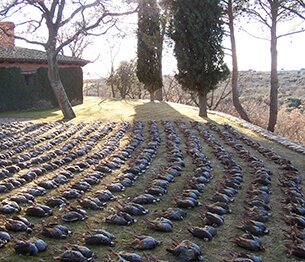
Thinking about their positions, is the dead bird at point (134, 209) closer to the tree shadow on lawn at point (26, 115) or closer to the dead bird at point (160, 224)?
the dead bird at point (160, 224)

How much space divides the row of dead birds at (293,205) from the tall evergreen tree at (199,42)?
7897 mm

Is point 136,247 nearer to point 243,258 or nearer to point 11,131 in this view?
point 243,258

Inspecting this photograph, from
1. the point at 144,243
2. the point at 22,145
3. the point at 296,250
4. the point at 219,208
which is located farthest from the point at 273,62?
the point at 144,243

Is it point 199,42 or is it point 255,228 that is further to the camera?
point 199,42

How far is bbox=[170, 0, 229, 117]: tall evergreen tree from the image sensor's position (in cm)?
1609

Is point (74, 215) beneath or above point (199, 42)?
beneath

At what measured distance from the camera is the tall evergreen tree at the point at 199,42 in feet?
52.8

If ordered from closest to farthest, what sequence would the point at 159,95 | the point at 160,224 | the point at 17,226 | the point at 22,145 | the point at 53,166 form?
the point at 17,226 → the point at 160,224 → the point at 53,166 → the point at 22,145 → the point at 159,95

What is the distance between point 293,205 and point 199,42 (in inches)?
452

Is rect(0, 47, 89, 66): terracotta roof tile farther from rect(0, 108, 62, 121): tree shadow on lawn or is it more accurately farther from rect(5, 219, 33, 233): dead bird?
rect(5, 219, 33, 233): dead bird

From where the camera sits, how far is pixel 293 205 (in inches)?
217

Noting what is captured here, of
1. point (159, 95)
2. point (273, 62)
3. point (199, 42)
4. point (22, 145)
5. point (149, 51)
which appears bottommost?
point (22, 145)

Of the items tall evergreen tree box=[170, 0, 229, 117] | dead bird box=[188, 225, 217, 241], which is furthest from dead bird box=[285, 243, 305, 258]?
tall evergreen tree box=[170, 0, 229, 117]

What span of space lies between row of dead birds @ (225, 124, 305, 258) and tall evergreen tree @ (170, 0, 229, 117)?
7.90m
